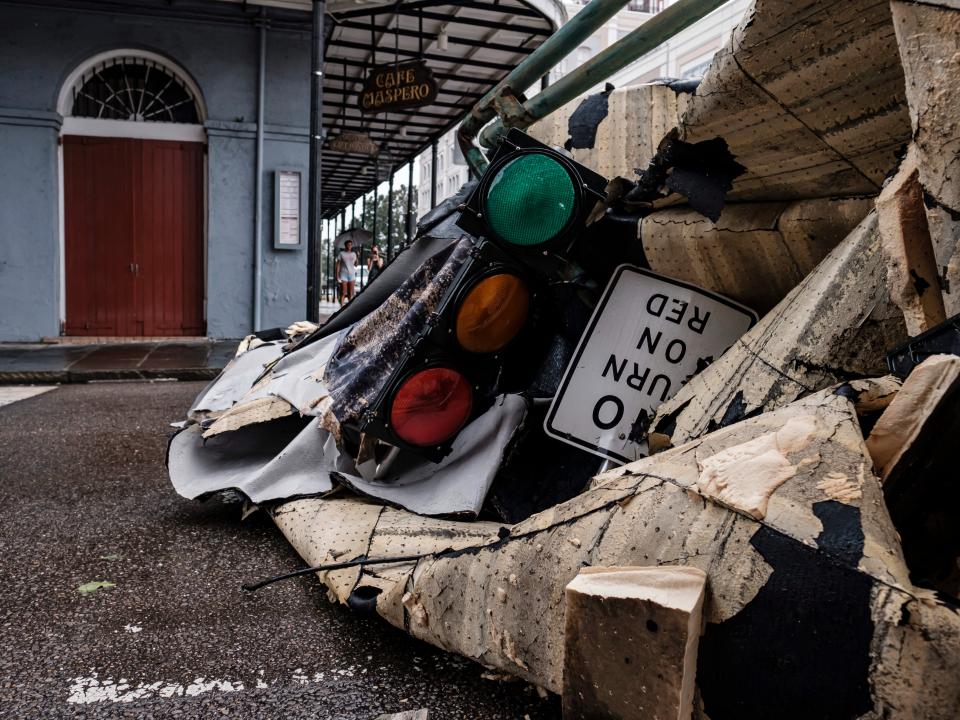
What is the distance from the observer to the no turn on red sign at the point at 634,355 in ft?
8.64

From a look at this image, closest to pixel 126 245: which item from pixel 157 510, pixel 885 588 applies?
pixel 157 510

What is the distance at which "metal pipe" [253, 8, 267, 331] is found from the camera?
10.7 m

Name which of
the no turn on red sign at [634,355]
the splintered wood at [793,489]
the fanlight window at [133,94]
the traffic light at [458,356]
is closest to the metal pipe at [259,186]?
the fanlight window at [133,94]

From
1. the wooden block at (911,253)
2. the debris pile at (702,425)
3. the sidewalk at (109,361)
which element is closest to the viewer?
the debris pile at (702,425)

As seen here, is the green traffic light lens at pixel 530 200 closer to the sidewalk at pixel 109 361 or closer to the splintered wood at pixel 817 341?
the splintered wood at pixel 817 341

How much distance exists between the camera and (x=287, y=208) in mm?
10977

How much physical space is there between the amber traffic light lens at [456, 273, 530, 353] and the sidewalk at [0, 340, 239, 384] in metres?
5.99

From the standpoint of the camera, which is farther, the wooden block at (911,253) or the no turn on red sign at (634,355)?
the no turn on red sign at (634,355)

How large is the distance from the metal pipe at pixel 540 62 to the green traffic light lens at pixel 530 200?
59cm

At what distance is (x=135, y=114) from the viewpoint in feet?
35.4

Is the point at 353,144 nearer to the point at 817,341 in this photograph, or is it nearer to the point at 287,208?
the point at 287,208

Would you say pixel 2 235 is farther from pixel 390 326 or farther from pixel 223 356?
pixel 390 326

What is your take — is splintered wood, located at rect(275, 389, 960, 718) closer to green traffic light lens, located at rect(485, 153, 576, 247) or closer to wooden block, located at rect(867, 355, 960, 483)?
wooden block, located at rect(867, 355, 960, 483)

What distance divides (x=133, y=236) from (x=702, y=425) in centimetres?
1026
